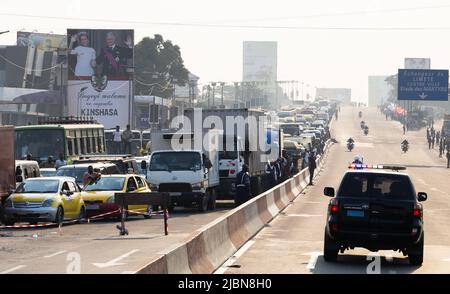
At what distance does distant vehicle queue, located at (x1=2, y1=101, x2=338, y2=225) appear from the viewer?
31875 mm

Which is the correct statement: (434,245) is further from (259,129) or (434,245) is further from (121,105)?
(121,105)

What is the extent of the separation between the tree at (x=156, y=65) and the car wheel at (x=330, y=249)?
441ft

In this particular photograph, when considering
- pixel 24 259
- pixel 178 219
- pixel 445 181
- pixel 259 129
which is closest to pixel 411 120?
pixel 445 181

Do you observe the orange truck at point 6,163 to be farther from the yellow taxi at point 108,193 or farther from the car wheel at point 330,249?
the car wheel at point 330,249

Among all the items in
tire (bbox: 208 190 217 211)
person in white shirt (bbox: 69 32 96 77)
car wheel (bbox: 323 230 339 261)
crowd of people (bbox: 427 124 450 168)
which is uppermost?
person in white shirt (bbox: 69 32 96 77)

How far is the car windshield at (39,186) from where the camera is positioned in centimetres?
3209

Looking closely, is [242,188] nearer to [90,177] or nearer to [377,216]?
[90,177]

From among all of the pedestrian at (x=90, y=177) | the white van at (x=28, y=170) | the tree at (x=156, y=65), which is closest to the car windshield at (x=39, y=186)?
the pedestrian at (x=90, y=177)

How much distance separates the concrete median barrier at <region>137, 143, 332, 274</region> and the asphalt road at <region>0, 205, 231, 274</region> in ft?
4.06

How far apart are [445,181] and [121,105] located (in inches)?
1055

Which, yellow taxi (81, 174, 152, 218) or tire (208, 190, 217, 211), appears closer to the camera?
yellow taxi (81, 174, 152, 218)

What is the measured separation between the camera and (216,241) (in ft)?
67.4

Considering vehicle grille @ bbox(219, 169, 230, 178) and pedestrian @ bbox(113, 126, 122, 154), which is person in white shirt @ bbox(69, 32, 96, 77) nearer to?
pedestrian @ bbox(113, 126, 122, 154)

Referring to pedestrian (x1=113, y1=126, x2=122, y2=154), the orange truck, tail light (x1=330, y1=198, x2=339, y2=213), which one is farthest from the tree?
tail light (x1=330, y1=198, x2=339, y2=213)
